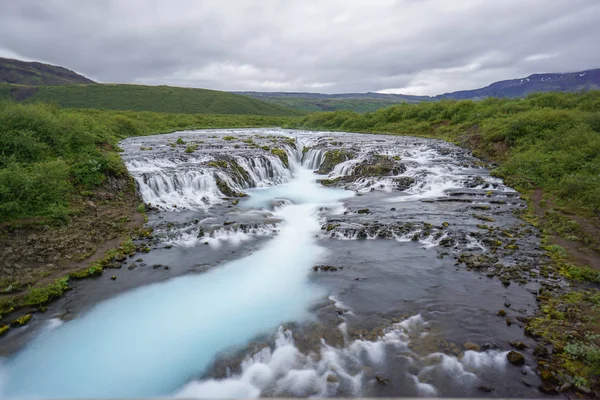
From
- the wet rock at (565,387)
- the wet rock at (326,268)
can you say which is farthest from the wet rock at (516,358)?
the wet rock at (326,268)

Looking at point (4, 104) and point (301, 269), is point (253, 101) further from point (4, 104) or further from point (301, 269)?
point (301, 269)

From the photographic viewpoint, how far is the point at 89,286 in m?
9.72

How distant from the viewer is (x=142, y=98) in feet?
430

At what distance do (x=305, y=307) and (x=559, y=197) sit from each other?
1450cm

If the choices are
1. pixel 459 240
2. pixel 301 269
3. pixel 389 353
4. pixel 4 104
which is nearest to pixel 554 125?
pixel 459 240

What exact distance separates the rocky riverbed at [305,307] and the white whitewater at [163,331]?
Answer: 0.13ft

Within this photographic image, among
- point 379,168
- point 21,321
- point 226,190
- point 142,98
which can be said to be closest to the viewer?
point 21,321

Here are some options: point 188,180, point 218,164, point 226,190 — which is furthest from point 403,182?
point 188,180

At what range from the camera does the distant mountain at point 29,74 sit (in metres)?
159

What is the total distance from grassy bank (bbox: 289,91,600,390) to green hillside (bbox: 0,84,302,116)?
112m

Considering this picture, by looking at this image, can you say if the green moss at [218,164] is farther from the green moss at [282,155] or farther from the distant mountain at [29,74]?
the distant mountain at [29,74]

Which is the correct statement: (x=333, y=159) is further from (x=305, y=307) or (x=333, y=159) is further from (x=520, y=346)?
(x=520, y=346)

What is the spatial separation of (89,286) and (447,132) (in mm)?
43165

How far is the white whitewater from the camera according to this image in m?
6.55
